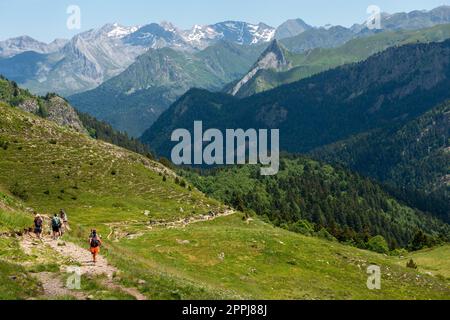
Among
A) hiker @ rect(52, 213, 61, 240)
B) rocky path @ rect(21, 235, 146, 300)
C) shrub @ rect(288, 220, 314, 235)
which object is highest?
shrub @ rect(288, 220, 314, 235)

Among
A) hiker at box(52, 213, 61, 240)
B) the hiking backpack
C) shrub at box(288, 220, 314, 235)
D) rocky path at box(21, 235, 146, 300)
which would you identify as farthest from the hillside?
shrub at box(288, 220, 314, 235)

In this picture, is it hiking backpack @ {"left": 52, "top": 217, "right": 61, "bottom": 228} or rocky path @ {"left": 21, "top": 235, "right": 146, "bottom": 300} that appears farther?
hiking backpack @ {"left": 52, "top": 217, "right": 61, "bottom": 228}

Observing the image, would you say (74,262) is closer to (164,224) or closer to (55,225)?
(55,225)

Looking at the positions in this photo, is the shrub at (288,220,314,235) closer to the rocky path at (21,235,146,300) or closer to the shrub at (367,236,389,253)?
the shrub at (367,236,389,253)

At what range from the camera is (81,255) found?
45906 mm

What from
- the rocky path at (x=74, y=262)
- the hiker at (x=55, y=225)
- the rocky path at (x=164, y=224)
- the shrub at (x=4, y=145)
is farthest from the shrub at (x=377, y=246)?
the rocky path at (x=74, y=262)

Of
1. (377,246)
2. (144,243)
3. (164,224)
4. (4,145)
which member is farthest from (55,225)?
(377,246)

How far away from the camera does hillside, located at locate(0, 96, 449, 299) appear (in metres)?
38.4

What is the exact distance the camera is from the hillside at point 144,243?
38.4 meters

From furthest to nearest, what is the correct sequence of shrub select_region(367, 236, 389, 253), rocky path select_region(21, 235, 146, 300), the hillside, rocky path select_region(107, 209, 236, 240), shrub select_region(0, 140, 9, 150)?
shrub select_region(367, 236, 389, 253), shrub select_region(0, 140, 9, 150), rocky path select_region(107, 209, 236, 240), the hillside, rocky path select_region(21, 235, 146, 300)

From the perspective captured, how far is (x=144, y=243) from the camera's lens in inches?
2940

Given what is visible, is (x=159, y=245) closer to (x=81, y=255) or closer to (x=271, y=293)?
(x=271, y=293)
